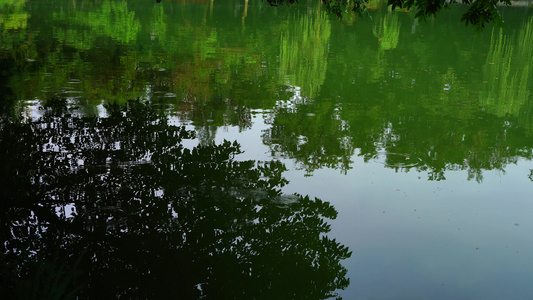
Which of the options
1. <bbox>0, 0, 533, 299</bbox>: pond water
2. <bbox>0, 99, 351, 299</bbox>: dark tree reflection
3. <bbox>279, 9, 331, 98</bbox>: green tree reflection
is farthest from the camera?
<bbox>279, 9, 331, 98</bbox>: green tree reflection

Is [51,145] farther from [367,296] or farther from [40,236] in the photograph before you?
[367,296]

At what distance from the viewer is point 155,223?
21.5 feet

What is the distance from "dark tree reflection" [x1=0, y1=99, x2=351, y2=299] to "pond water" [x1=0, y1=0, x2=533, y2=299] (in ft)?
0.08

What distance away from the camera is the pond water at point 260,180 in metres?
5.64

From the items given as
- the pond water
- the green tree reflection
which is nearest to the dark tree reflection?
the pond water

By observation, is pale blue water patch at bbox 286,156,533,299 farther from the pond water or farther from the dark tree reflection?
the dark tree reflection

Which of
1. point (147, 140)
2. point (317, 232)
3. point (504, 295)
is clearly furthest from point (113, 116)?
point (504, 295)

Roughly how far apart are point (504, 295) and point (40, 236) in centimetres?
477

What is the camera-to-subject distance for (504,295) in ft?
18.2

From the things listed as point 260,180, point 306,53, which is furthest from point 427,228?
point 306,53

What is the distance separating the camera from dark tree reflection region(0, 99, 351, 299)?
5.36m

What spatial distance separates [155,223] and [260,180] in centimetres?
202

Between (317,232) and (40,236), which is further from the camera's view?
(317,232)

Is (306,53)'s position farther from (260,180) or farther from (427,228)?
(427,228)
